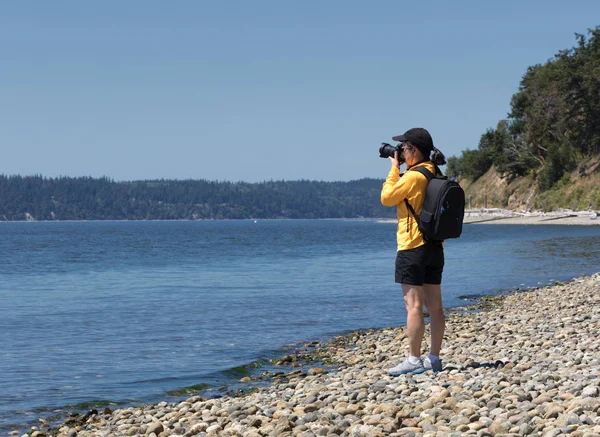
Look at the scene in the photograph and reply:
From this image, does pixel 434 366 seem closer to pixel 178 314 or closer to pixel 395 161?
pixel 395 161

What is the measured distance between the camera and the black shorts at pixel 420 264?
8.48 metres

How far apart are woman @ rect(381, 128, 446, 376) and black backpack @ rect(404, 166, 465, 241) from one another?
0.41 ft

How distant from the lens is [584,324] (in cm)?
1265

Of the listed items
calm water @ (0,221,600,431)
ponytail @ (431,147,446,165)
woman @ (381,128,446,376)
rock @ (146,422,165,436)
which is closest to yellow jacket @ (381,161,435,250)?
woman @ (381,128,446,376)

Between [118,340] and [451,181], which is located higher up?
[451,181]

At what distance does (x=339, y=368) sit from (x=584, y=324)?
406 centimetres

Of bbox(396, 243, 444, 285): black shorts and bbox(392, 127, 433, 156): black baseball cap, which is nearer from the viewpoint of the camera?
bbox(396, 243, 444, 285): black shorts

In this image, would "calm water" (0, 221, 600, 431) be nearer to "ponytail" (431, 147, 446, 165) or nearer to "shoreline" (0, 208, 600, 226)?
"ponytail" (431, 147, 446, 165)

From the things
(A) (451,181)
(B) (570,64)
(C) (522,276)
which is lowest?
(C) (522,276)

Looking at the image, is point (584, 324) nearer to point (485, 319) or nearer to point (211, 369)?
point (485, 319)

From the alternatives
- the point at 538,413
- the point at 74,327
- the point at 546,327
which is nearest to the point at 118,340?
the point at 74,327

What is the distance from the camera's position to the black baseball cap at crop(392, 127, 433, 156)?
8.70 m

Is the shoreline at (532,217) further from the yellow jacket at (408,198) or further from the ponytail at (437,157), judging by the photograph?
the yellow jacket at (408,198)

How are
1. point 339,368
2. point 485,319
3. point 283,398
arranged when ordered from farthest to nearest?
point 485,319 < point 339,368 < point 283,398
